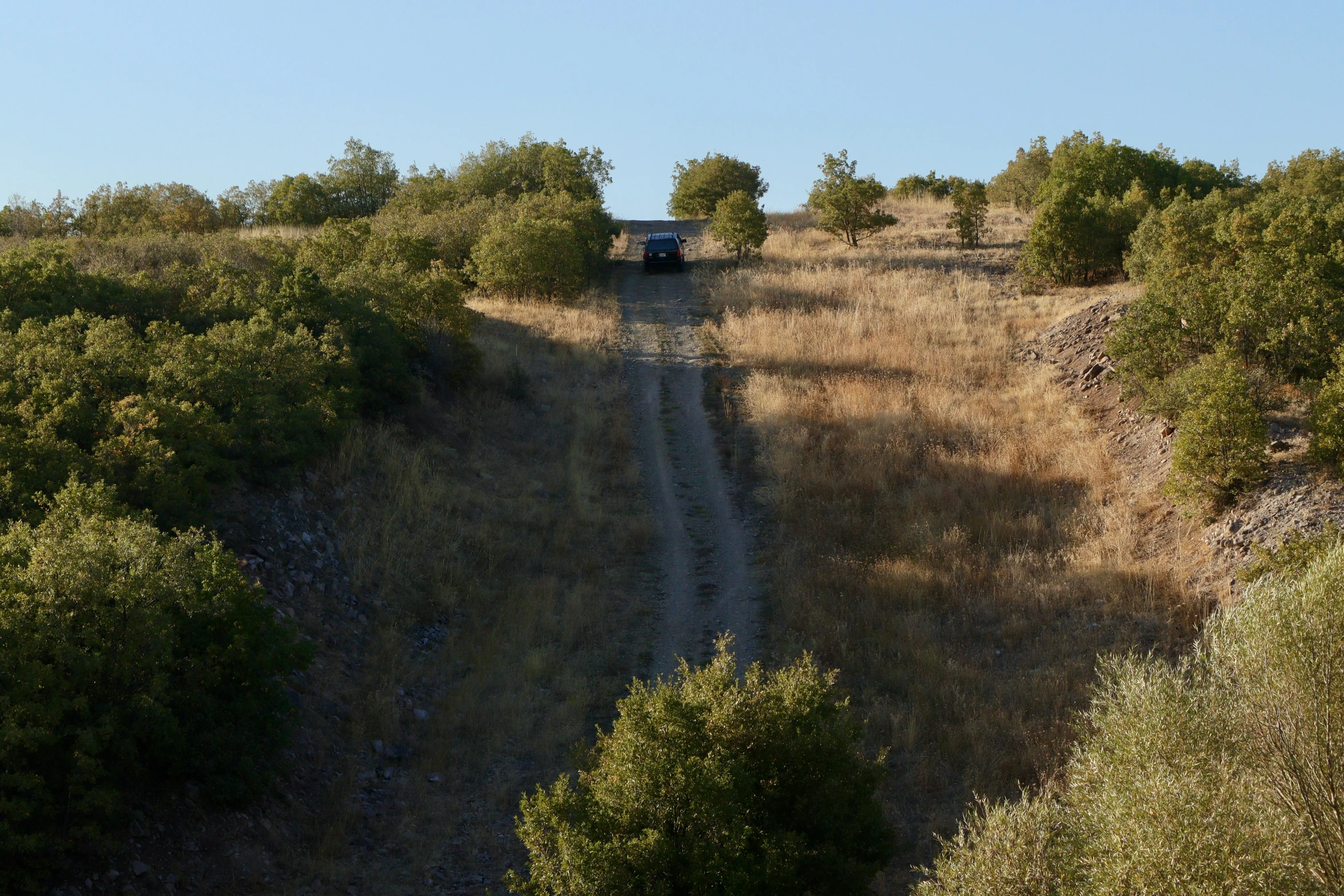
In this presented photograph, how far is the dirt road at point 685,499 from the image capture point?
39.5ft

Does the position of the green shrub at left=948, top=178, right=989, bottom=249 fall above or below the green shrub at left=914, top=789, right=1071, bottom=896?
above

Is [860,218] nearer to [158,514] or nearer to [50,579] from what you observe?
[158,514]

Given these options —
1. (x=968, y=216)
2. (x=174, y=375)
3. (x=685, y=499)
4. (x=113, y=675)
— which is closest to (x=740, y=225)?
(x=968, y=216)

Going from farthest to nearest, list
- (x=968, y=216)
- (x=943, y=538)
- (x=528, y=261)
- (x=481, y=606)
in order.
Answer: (x=968, y=216) < (x=528, y=261) < (x=943, y=538) < (x=481, y=606)

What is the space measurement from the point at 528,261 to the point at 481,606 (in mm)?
15901

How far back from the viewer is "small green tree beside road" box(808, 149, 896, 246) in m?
32.8

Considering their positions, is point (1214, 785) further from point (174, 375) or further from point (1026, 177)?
point (1026, 177)

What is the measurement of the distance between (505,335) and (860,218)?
15608 millimetres

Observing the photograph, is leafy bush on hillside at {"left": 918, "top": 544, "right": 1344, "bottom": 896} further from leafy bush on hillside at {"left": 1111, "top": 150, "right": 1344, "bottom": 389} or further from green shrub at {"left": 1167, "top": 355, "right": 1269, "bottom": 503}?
leafy bush on hillside at {"left": 1111, "top": 150, "right": 1344, "bottom": 389}

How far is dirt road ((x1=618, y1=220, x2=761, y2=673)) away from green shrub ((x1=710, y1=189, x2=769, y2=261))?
5239mm

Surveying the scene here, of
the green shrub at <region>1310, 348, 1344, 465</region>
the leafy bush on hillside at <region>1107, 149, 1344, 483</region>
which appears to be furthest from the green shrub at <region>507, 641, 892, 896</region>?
the leafy bush on hillside at <region>1107, 149, 1344, 483</region>

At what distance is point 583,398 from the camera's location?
779 inches

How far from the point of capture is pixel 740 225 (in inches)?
1278

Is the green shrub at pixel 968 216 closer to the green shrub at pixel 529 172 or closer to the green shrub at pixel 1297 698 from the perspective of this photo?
the green shrub at pixel 529 172
